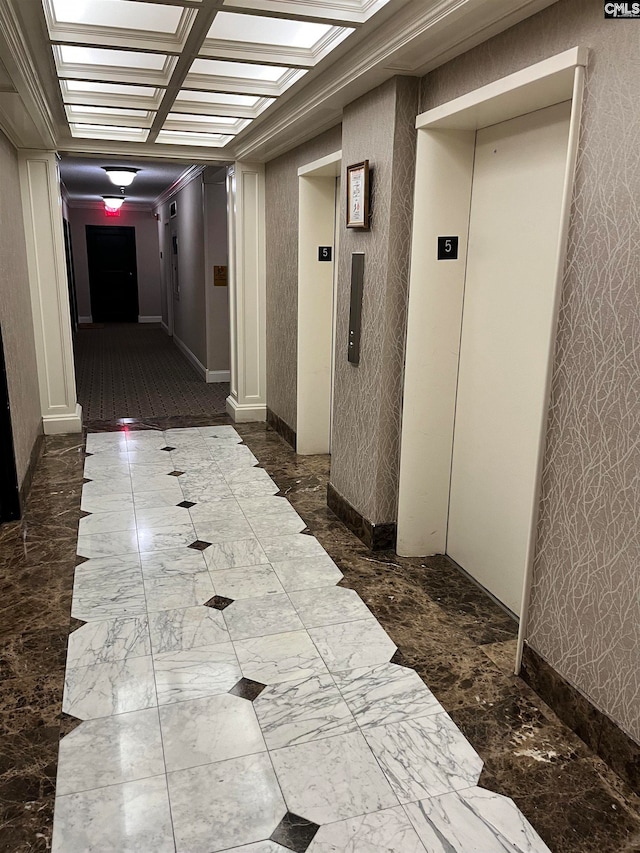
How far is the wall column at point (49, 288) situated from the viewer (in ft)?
19.1

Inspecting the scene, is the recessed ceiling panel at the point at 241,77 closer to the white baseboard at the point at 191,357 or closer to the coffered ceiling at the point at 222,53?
the coffered ceiling at the point at 222,53

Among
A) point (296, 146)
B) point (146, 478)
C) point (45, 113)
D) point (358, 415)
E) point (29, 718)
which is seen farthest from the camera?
point (296, 146)

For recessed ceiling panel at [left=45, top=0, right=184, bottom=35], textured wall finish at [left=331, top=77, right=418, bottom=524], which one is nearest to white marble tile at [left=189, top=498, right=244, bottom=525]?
textured wall finish at [left=331, top=77, right=418, bottom=524]

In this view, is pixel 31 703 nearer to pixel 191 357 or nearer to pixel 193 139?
pixel 193 139

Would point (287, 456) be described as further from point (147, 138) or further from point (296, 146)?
point (147, 138)

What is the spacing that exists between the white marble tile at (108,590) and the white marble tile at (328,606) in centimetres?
79

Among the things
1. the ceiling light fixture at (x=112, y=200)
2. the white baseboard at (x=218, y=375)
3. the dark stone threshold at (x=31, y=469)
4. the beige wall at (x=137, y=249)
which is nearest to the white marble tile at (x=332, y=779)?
the dark stone threshold at (x=31, y=469)

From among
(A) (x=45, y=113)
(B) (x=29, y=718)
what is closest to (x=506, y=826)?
(B) (x=29, y=718)

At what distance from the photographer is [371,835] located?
1.97 metres

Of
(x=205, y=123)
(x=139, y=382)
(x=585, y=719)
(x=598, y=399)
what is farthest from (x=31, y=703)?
(x=139, y=382)

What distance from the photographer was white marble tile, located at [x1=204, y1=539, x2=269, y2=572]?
3.72 m

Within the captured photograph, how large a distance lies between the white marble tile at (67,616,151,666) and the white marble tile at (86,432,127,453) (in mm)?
2929

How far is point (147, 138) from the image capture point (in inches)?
224

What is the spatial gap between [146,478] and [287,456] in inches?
49.7
